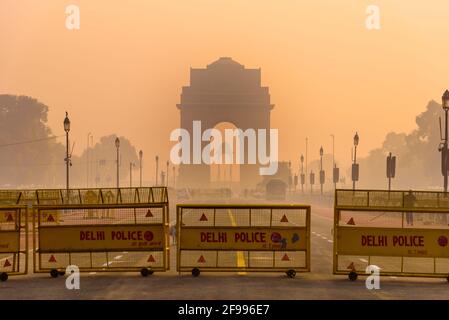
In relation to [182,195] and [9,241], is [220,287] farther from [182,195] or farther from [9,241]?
[182,195]

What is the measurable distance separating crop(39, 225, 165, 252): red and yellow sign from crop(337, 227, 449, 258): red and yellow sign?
15.0 feet

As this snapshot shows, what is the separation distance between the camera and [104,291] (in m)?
17.5

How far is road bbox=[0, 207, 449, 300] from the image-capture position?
16.8 metres

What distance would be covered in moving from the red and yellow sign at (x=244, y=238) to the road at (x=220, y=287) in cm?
70

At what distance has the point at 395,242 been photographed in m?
20.6

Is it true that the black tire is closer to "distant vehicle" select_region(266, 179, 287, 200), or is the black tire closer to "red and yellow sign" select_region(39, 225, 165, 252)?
"red and yellow sign" select_region(39, 225, 165, 252)

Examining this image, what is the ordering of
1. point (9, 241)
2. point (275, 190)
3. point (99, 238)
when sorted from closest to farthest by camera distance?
point (99, 238) → point (9, 241) → point (275, 190)

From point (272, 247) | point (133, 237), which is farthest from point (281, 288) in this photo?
point (133, 237)

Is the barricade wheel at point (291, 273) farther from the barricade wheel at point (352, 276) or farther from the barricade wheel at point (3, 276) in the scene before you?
the barricade wheel at point (3, 276)

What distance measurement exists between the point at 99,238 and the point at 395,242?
712cm

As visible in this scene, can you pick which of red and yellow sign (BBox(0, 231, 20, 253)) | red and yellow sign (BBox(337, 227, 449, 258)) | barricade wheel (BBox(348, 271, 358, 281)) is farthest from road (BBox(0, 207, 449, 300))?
red and yellow sign (BBox(0, 231, 20, 253))

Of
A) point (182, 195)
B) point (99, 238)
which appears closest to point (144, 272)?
point (99, 238)

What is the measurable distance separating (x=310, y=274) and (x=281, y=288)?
3.44m
